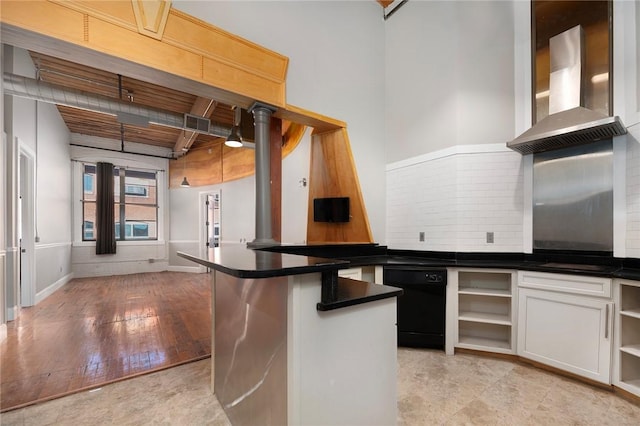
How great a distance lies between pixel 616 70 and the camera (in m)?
2.54

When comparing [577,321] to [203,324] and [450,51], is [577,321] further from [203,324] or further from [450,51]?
[203,324]

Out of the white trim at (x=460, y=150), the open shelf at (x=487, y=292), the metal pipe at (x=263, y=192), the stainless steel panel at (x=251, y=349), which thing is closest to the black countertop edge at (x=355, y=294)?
the stainless steel panel at (x=251, y=349)

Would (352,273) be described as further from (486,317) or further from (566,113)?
(566,113)

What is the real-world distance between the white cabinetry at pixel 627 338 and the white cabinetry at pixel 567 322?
5 cm

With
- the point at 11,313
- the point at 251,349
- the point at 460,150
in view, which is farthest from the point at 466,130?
the point at 11,313

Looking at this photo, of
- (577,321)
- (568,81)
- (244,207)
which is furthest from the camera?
(244,207)

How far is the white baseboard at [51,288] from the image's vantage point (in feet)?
15.6

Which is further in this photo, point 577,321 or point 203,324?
point 203,324

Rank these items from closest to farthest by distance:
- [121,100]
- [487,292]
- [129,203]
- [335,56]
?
[487,292] → [335,56] → [121,100] → [129,203]

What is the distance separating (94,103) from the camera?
4.05 metres

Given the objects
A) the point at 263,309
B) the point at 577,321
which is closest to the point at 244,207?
the point at 263,309

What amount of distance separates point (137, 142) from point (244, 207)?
3861 mm

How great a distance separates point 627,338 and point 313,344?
2.66 m

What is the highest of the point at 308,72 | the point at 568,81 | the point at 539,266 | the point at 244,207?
the point at 308,72
